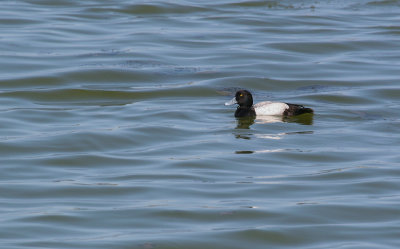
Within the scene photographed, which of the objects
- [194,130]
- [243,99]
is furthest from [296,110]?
[194,130]

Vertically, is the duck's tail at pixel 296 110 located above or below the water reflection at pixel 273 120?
above

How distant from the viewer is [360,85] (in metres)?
14.2

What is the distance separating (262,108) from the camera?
476 inches

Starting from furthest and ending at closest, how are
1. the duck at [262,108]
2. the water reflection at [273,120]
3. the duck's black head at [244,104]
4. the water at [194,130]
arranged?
the duck's black head at [244,104], the duck at [262,108], the water reflection at [273,120], the water at [194,130]

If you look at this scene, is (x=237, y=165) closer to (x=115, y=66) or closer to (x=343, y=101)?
(x=343, y=101)

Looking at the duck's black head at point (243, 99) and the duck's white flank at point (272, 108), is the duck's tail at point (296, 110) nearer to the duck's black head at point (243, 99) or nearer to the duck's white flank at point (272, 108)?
the duck's white flank at point (272, 108)

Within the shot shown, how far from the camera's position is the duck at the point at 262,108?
11.7 m

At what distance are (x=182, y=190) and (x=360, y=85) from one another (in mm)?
6516

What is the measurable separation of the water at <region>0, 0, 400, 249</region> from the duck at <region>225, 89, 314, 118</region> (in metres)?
0.14

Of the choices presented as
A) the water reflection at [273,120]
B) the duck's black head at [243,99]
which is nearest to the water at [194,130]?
the water reflection at [273,120]

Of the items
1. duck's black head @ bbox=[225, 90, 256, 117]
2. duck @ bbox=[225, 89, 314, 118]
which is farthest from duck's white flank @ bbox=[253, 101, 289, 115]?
duck's black head @ bbox=[225, 90, 256, 117]

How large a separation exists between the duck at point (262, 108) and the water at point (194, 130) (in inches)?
5.6

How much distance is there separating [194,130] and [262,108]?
1.26m

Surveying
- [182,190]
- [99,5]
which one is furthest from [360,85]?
[99,5]
